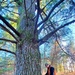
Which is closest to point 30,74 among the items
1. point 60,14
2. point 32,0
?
point 32,0

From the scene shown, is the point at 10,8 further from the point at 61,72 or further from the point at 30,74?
the point at 61,72

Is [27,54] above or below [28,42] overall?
below

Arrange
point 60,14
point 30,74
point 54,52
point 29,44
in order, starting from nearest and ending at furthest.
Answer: point 30,74, point 29,44, point 60,14, point 54,52

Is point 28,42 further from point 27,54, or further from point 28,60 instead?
point 28,60

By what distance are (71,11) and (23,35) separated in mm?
1198

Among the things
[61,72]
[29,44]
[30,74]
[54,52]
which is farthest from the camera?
[61,72]

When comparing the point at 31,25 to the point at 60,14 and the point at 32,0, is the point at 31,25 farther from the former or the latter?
the point at 60,14

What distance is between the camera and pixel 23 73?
10.0 feet

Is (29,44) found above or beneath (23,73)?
above

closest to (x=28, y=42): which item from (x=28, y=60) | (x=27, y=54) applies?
(x=27, y=54)

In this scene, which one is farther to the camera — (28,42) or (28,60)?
(28,42)

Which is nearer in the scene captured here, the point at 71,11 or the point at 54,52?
the point at 71,11

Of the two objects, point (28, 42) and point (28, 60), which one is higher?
point (28, 42)

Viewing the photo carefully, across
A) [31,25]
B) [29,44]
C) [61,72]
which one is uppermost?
[31,25]
